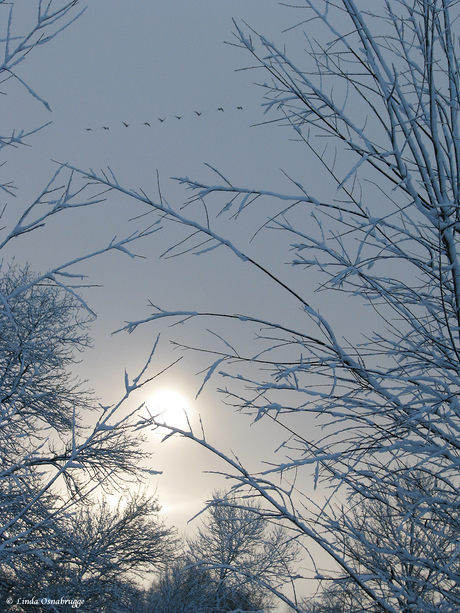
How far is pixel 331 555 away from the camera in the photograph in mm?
1725

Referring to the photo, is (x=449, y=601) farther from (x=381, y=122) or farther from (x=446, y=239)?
(x=381, y=122)

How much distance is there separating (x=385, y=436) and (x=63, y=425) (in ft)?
26.5

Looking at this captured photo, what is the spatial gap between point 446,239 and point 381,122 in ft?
2.38

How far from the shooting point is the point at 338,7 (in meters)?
2.25

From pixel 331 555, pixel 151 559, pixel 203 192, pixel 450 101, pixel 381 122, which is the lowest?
pixel 151 559

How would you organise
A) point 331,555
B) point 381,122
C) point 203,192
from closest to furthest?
1. point 331,555
2. point 203,192
3. point 381,122

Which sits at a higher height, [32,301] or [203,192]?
[32,301]

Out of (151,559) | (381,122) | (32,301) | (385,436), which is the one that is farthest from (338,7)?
(151,559)

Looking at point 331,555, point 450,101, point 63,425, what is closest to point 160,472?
point 331,555

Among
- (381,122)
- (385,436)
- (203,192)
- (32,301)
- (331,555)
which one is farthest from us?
(32,301)

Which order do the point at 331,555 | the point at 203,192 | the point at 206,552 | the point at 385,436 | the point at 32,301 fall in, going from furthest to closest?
1. the point at 206,552
2. the point at 32,301
3. the point at 203,192
4. the point at 385,436
5. the point at 331,555

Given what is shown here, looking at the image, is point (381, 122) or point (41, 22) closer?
point (41, 22)

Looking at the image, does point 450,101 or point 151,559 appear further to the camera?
point 151,559

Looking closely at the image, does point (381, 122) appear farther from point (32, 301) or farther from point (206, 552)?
point (206, 552)
